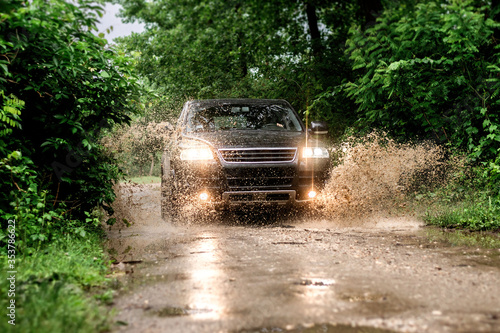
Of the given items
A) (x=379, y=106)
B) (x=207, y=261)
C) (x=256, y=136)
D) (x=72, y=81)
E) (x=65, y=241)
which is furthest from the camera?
(x=379, y=106)

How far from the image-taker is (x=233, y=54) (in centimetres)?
1761

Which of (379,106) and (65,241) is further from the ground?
(379,106)

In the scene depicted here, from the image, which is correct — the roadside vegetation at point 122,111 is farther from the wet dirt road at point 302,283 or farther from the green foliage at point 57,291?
the wet dirt road at point 302,283

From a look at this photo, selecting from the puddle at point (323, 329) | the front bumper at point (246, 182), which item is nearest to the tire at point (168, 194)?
the front bumper at point (246, 182)

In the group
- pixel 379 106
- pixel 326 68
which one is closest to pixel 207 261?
pixel 379 106

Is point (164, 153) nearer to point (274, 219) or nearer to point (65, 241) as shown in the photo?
point (274, 219)

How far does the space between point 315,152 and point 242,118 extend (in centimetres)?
168

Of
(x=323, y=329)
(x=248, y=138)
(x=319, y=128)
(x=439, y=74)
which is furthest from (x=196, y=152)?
(x=323, y=329)

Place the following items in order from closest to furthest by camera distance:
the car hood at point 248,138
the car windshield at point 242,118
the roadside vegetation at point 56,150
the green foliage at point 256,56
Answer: the roadside vegetation at point 56,150 → the car hood at point 248,138 → the car windshield at point 242,118 → the green foliage at point 256,56

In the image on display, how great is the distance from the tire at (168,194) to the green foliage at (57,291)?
8.63ft

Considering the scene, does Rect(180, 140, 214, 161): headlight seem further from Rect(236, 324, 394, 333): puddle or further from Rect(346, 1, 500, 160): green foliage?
Rect(236, 324, 394, 333): puddle

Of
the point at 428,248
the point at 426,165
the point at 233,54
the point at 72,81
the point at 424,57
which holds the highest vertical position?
the point at 233,54

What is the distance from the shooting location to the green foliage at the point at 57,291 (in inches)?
114

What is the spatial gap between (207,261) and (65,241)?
5.56 feet
